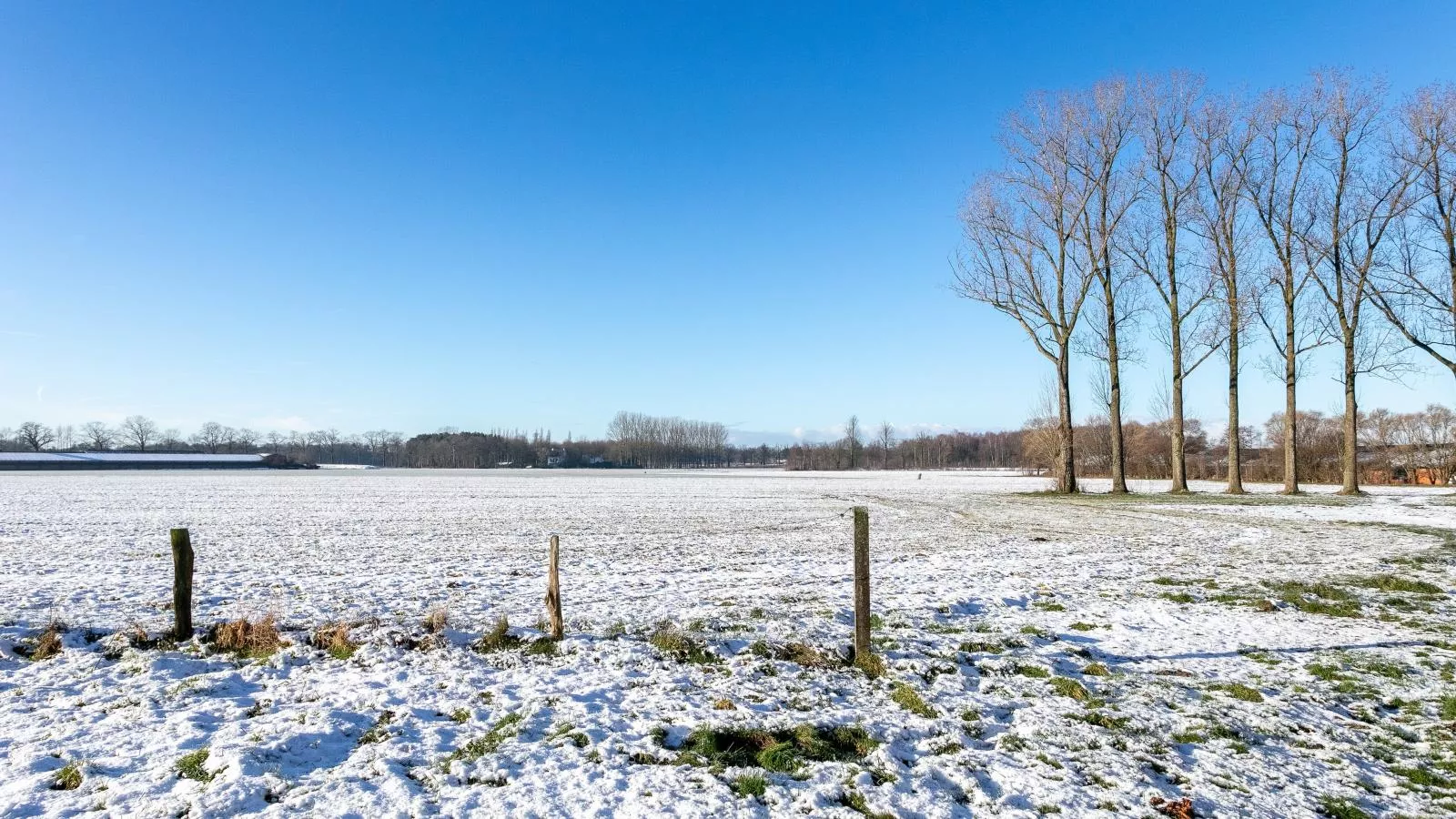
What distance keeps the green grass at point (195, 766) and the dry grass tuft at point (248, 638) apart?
2.51 metres

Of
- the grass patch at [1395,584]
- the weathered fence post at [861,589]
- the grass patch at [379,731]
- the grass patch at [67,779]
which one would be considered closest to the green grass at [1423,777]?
the weathered fence post at [861,589]

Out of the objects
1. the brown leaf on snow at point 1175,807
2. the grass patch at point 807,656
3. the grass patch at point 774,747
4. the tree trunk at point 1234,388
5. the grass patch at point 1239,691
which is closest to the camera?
the brown leaf on snow at point 1175,807

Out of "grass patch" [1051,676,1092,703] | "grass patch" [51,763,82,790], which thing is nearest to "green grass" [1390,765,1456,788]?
"grass patch" [1051,676,1092,703]

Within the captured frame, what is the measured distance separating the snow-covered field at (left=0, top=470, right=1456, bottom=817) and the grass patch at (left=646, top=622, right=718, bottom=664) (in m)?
0.05

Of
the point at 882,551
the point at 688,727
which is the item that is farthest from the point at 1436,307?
the point at 688,727

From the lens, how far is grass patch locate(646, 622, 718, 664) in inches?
297

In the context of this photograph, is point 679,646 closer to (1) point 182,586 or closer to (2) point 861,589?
(2) point 861,589

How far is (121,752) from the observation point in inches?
206

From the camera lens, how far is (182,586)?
809 cm

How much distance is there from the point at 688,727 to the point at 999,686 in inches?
118

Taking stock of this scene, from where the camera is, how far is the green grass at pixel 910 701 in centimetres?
614

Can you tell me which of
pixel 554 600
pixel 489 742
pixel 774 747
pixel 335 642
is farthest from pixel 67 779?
pixel 774 747

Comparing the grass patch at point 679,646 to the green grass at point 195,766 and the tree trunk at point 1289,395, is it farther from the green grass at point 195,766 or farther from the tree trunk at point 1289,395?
the tree trunk at point 1289,395

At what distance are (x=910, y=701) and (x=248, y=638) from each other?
7.01 m
